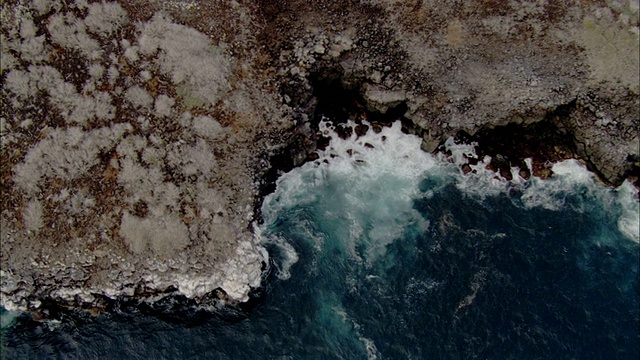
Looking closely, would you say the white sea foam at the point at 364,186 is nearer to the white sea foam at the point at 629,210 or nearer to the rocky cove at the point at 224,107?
the rocky cove at the point at 224,107

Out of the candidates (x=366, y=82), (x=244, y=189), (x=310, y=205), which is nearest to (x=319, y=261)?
(x=310, y=205)

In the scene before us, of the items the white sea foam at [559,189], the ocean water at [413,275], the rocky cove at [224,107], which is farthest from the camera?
the white sea foam at [559,189]

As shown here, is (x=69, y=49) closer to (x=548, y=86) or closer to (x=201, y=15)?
(x=201, y=15)

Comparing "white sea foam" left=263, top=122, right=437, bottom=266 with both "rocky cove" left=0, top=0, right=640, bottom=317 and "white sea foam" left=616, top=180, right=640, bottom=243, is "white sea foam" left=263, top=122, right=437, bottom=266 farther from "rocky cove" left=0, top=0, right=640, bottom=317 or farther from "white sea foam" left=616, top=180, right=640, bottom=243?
"white sea foam" left=616, top=180, right=640, bottom=243

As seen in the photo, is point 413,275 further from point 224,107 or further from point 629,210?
point 224,107

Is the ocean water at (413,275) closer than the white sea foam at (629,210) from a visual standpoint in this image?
Yes

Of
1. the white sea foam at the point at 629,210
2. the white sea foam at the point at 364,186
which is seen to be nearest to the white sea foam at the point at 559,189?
the white sea foam at the point at 629,210
